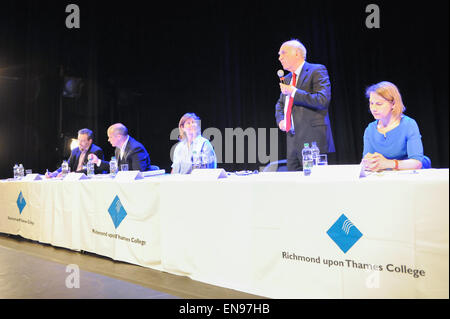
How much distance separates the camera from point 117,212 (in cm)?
222

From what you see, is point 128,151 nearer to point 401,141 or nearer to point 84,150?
point 84,150

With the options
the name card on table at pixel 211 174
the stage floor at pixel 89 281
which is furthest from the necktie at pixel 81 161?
the name card on table at pixel 211 174

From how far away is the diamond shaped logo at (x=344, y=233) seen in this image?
4.11 feet

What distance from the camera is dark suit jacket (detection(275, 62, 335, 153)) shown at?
7.02ft

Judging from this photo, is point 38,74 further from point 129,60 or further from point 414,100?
point 414,100

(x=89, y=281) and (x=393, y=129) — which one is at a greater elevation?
(x=393, y=129)

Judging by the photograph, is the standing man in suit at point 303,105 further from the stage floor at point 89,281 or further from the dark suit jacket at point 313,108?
the stage floor at point 89,281

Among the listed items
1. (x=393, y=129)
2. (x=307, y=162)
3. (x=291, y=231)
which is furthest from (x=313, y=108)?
(x=291, y=231)

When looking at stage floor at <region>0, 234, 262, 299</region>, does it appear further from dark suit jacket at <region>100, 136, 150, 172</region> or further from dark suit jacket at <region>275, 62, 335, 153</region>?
dark suit jacket at <region>275, 62, 335, 153</region>

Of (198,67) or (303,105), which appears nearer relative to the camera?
(303,105)

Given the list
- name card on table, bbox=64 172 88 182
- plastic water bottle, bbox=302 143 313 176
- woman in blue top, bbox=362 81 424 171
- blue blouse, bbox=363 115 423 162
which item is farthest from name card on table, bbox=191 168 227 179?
name card on table, bbox=64 172 88 182

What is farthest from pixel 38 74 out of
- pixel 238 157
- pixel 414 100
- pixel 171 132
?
pixel 414 100

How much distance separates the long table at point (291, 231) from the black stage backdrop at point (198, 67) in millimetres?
1973

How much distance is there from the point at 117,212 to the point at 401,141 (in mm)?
1714
